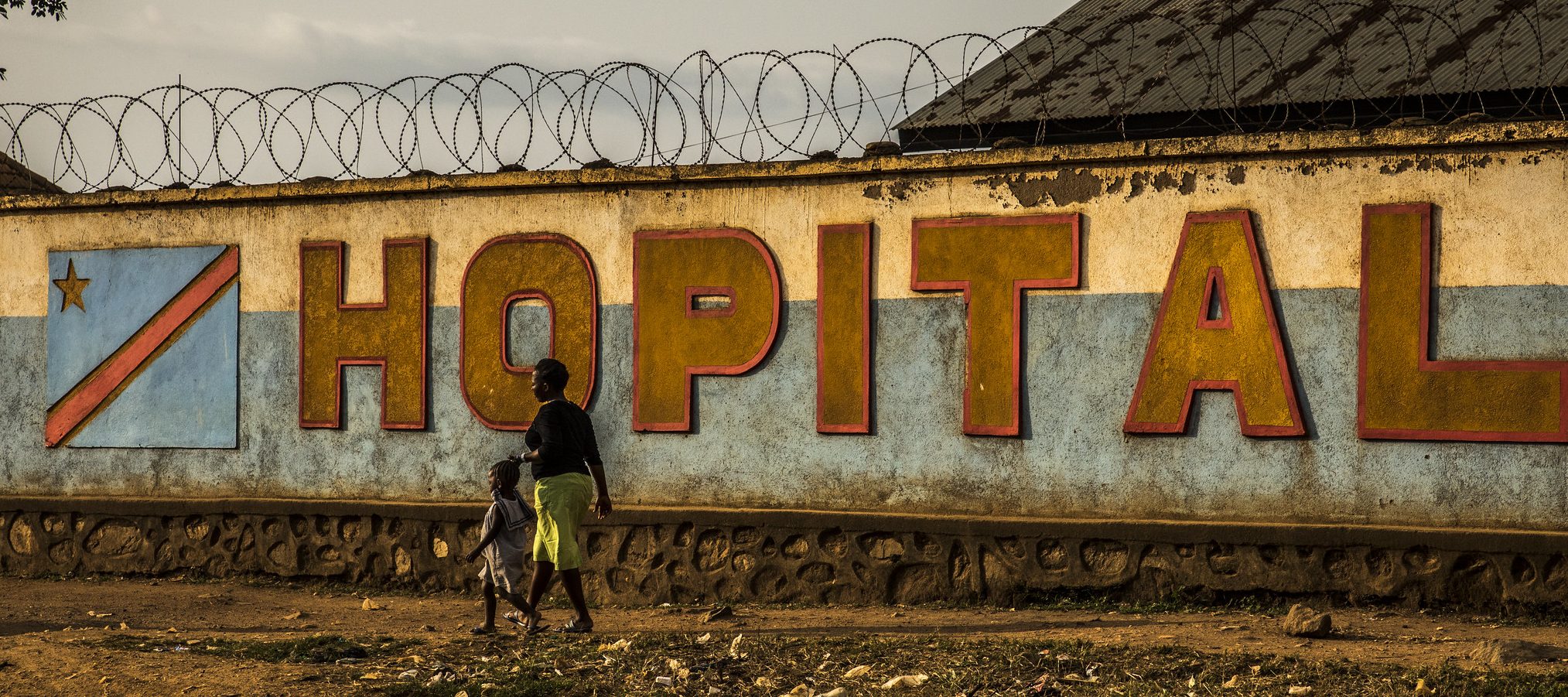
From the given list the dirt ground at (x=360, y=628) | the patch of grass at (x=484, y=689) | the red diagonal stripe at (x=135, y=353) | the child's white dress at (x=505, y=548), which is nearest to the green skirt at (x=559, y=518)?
the child's white dress at (x=505, y=548)

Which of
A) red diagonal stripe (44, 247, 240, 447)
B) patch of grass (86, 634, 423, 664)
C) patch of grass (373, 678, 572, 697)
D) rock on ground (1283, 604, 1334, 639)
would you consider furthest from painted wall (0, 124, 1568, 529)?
patch of grass (373, 678, 572, 697)

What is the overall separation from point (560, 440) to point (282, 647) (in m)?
1.62

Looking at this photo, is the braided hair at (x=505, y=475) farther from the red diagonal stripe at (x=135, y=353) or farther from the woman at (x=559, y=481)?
the red diagonal stripe at (x=135, y=353)

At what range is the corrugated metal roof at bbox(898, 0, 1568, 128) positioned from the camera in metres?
10.6

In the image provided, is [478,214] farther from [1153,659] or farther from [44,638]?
[1153,659]

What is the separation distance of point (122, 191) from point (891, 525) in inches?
229

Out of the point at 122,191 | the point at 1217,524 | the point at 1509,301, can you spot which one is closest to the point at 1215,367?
the point at 1217,524

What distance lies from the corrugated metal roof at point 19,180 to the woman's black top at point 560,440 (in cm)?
604

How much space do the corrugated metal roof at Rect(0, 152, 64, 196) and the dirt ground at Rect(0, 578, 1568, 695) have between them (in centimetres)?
Answer: 330

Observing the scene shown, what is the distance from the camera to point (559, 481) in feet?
23.7

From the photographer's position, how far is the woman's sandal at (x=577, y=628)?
7.36m

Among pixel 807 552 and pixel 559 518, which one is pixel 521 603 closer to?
pixel 559 518

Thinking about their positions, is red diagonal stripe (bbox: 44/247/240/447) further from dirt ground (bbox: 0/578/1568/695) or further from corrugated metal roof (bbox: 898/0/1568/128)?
corrugated metal roof (bbox: 898/0/1568/128)

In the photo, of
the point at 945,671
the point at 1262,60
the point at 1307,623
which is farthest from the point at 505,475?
the point at 1262,60
